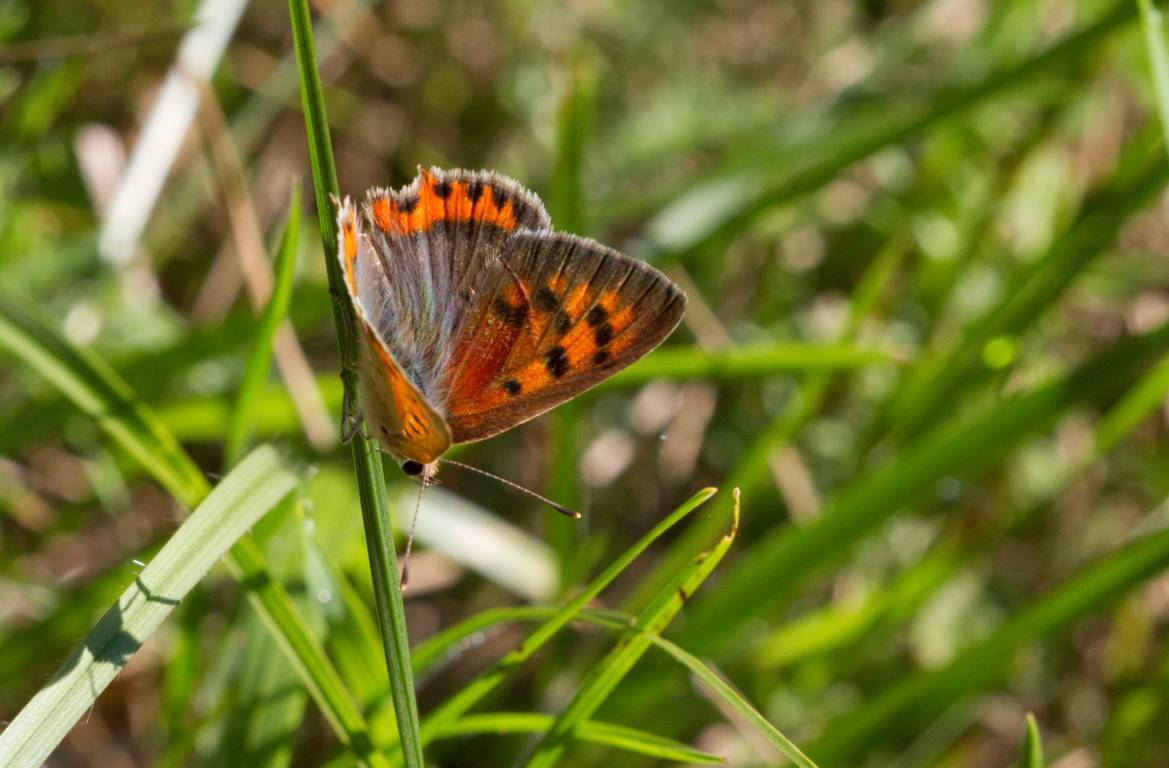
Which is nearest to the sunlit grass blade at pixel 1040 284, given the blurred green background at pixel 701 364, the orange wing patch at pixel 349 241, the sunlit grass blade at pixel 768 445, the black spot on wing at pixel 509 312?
the blurred green background at pixel 701 364

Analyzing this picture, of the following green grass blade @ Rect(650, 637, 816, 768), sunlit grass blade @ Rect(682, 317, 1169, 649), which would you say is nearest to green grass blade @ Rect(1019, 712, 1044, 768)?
green grass blade @ Rect(650, 637, 816, 768)

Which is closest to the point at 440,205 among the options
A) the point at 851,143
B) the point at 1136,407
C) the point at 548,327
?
the point at 548,327

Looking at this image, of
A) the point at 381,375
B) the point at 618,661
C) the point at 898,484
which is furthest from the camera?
the point at 898,484

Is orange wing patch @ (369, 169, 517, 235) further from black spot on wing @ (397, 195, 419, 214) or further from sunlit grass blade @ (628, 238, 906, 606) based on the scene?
sunlit grass blade @ (628, 238, 906, 606)

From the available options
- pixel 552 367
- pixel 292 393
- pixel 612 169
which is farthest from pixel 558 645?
pixel 612 169

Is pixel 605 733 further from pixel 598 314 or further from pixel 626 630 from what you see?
pixel 598 314

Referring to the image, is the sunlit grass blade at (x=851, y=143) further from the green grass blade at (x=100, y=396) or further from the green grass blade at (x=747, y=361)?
the green grass blade at (x=100, y=396)

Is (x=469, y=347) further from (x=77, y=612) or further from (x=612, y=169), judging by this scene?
(x=612, y=169)
